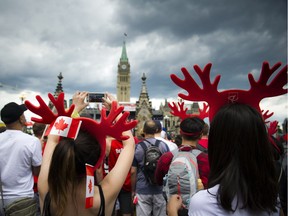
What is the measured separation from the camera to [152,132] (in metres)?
5.25

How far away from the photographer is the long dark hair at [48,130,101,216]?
5.70 ft

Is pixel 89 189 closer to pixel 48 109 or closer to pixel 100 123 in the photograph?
pixel 100 123

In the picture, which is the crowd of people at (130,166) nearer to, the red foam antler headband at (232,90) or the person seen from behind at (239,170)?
the person seen from behind at (239,170)

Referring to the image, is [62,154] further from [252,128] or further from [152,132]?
[152,132]

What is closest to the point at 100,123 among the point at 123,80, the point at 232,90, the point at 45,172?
the point at 45,172

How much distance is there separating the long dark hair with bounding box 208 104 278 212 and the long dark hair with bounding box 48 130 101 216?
0.97m

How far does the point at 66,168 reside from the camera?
1.74 m

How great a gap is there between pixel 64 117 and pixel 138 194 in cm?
349

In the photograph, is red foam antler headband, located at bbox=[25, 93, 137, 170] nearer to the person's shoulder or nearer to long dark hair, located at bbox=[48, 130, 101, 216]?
long dark hair, located at bbox=[48, 130, 101, 216]

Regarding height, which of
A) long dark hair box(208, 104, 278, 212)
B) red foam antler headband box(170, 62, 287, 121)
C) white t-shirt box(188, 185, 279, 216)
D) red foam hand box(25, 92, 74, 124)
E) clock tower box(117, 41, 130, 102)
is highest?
clock tower box(117, 41, 130, 102)

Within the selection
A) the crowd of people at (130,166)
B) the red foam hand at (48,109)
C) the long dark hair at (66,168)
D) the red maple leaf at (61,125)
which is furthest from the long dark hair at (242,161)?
the red foam hand at (48,109)

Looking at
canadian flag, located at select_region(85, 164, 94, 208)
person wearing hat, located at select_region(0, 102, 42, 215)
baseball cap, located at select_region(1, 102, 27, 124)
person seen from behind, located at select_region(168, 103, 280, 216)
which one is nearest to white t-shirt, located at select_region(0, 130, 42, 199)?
person wearing hat, located at select_region(0, 102, 42, 215)

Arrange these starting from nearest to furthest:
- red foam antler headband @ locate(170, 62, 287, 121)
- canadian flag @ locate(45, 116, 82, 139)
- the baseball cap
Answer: canadian flag @ locate(45, 116, 82, 139) < red foam antler headband @ locate(170, 62, 287, 121) < the baseball cap

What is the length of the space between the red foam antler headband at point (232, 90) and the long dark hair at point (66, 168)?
1016mm
